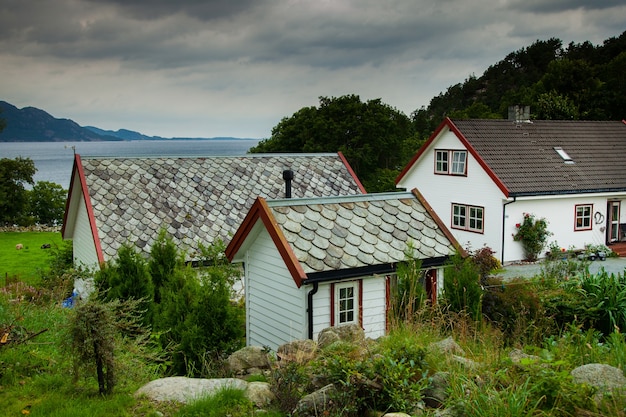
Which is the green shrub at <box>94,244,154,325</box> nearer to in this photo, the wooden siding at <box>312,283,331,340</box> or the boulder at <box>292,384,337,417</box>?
the wooden siding at <box>312,283,331,340</box>

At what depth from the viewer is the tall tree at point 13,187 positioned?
44.6 metres

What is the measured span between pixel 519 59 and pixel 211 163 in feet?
238

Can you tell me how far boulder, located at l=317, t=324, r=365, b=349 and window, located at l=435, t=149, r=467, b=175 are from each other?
19.2 m

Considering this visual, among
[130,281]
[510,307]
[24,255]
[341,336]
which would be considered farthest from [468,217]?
[24,255]

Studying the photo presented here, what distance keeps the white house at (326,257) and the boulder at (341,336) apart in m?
1.48

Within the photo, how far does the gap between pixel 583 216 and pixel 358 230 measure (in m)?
18.6

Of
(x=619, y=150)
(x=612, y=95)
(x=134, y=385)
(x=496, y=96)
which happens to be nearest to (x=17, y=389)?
(x=134, y=385)

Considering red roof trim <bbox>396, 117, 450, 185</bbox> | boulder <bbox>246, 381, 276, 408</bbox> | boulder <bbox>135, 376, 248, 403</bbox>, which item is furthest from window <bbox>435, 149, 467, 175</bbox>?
boulder <bbox>135, 376, 248, 403</bbox>

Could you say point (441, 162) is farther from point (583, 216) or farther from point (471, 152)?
point (583, 216)

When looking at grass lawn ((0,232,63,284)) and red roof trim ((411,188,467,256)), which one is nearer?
red roof trim ((411,188,467,256))

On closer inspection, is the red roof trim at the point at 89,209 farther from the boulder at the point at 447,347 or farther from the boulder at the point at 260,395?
the boulder at the point at 447,347

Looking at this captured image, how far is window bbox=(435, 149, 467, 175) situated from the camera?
2647cm

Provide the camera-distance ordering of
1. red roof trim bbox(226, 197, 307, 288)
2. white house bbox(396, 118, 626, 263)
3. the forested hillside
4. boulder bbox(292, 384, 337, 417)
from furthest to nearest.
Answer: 1. the forested hillside
2. white house bbox(396, 118, 626, 263)
3. red roof trim bbox(226, 197, 307, 288)
4. boulder bbox(292, 384, 337, 417)

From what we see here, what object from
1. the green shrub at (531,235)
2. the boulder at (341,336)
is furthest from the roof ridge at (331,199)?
the green shrub at (531,235)
